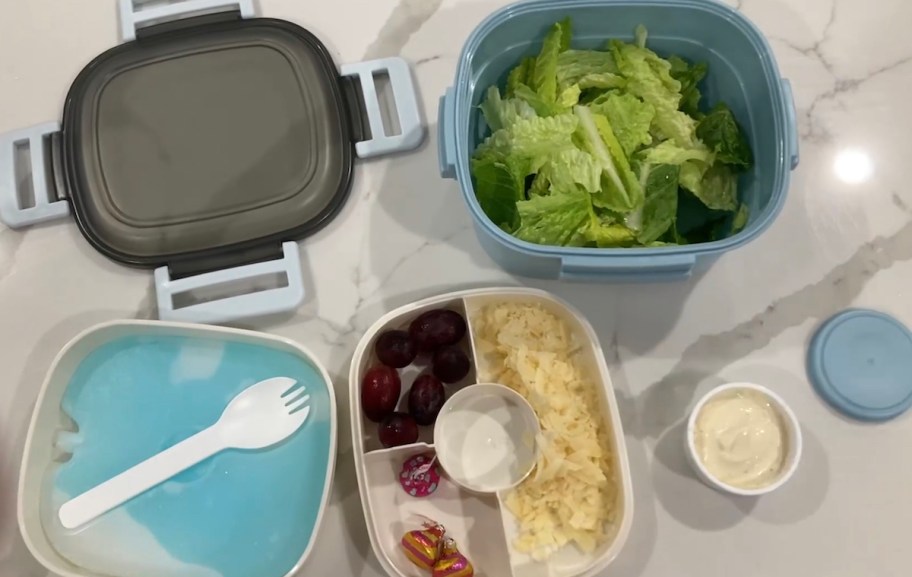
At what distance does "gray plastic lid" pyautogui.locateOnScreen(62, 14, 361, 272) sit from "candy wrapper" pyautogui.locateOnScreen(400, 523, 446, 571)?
0.33 metres

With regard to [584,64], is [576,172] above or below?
below

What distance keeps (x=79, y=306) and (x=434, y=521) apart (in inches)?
17.7

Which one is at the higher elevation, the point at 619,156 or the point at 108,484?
the point at 619,156

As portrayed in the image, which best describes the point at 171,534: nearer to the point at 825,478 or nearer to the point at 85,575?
the point at 85,575

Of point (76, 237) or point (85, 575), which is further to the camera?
point (76, 237)

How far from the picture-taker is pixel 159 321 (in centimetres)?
80

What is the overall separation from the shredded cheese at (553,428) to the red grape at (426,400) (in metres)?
0.05

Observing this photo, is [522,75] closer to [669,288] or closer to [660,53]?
[660,53]

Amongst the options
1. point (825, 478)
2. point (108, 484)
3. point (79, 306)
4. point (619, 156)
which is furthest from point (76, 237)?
point (825, 478)

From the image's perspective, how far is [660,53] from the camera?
32.4 inches

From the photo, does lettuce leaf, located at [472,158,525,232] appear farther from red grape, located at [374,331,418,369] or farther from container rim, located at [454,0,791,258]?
red grape, located at [374,331,418,369]

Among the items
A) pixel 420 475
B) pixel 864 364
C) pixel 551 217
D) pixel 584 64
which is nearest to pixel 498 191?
pixel 551 217

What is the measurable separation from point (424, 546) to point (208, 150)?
0.48 m

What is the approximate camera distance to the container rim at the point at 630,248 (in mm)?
667
